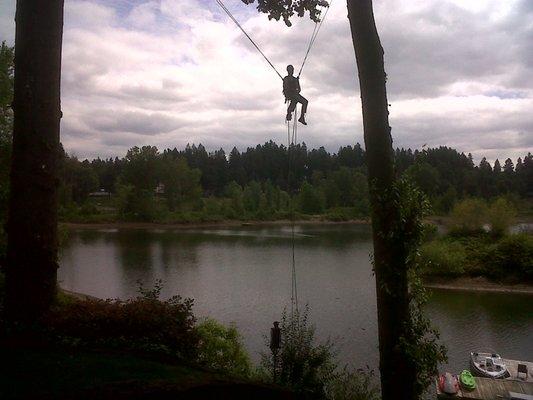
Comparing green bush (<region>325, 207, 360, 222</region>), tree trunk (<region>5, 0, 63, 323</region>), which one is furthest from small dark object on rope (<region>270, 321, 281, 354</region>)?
green bush (<region>325, 207, 360, 222</region>)

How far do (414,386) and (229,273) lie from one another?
985 inches

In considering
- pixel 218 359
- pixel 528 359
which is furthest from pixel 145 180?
pixel 218 359

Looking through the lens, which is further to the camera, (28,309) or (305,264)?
(305,264)

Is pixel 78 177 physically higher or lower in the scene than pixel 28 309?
higher

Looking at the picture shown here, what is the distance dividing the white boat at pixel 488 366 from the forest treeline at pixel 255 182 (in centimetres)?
3399

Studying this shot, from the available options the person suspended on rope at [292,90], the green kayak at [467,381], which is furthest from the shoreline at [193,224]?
the person suspended on rope at [292,90]

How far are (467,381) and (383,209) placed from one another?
1112 centimetres

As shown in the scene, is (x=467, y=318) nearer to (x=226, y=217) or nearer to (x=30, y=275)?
(x=30, y=275)

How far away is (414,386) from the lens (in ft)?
17.2

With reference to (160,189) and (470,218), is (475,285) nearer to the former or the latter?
(470,218)

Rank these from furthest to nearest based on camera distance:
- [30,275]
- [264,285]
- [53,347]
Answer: [264,285]
[30,275]
[53,347]

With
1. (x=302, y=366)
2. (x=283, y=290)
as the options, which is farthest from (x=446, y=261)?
(x=302, y=366)

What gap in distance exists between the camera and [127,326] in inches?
224

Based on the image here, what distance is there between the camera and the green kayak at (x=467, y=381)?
14062 millimetres
